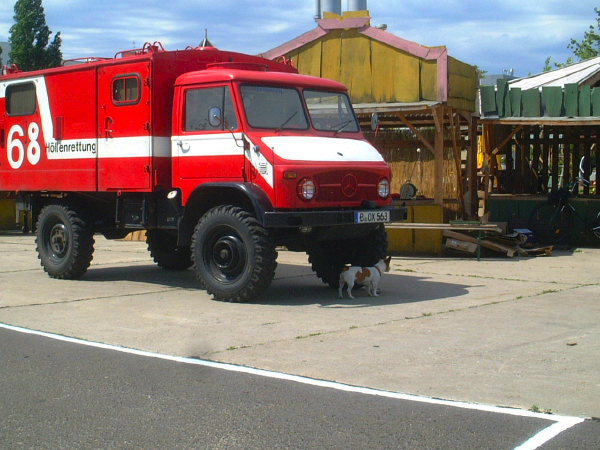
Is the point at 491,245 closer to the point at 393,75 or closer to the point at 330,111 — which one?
the point at 393,75

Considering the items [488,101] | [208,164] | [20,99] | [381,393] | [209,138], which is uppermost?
[488,101]

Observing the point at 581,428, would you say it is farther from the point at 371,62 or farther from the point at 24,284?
the point at 371,62

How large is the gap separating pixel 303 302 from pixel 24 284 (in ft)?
13.7

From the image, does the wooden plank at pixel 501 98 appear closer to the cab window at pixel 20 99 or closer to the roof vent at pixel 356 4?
the cab window at pixel 20 99

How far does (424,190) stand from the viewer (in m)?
17.6

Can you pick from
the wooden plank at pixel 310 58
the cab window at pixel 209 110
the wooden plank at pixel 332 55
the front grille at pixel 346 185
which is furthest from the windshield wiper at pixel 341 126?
the wooden plank at pixel 310 58

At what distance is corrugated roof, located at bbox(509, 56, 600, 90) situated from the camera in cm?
1800

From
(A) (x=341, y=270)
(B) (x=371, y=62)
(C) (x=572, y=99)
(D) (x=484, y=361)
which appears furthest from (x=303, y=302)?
(C) (x=572, y=99)

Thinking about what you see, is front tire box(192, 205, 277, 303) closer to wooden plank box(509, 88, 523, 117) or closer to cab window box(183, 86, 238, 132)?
cab window box(183, 86, 238, 132)

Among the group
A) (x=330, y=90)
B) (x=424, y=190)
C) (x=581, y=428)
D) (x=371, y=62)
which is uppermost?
(x=371, y=62)

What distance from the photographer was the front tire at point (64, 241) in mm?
11453

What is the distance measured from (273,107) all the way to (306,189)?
4.32ft

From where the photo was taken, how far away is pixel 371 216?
950 centimetres

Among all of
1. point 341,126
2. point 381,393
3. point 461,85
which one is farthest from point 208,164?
point 461,85
